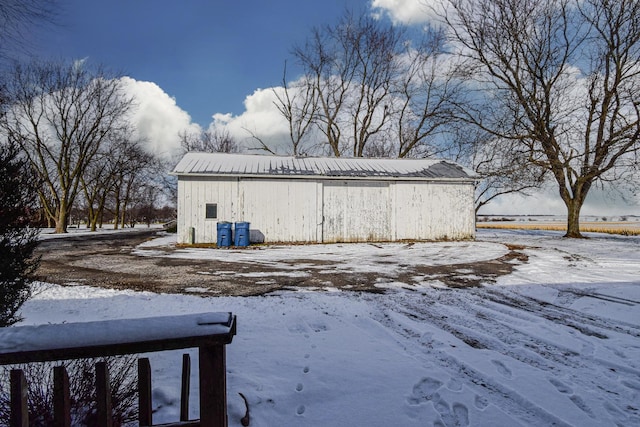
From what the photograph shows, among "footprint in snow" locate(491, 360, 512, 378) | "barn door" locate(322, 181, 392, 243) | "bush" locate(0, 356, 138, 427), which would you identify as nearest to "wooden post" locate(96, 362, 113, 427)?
"bush" locate(0, 356, 138, 427)

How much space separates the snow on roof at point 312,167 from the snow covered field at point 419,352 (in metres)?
9.21

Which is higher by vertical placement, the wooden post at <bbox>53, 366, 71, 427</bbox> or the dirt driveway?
the wooden post at <bbox>53, 366, 71, 427</bbox>

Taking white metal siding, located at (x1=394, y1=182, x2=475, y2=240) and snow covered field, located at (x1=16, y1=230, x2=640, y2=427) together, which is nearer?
snow covered field, located at (x1=16, y1=230, x2=640, y2=427)

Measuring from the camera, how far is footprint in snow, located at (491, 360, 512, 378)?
2936 millimetres

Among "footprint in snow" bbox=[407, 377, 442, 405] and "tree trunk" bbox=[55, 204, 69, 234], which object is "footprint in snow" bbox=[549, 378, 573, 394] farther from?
"tree trunk" bbox=[55, 204, 69, 234]

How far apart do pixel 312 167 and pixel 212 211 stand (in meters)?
5.33

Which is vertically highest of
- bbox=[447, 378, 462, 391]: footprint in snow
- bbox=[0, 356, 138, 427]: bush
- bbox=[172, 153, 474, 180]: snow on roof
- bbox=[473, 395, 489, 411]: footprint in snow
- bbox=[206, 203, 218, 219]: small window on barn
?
bbox=[172, 153, 474, 180]: snow on roof

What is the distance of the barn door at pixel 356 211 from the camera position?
49.2 ft

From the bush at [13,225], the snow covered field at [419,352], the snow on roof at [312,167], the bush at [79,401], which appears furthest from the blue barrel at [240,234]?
the bush at [79,401]

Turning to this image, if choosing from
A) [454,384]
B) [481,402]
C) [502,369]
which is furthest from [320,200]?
[481,402]

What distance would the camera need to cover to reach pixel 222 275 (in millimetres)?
7508

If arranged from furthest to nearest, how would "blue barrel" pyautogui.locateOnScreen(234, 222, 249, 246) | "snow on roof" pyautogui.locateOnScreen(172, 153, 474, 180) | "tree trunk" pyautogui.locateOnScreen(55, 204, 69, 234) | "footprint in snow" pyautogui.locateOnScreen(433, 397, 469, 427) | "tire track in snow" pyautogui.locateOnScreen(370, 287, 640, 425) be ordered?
"tree trunk" pyautogui.locateOnScreen(55, 204, 69, 234), "snow on roof" pyautogui.locateOnScreen(172, 153, 474, 180), "blue barrel" pyautogui.locateOnScreen(234, 222, 249, 246), "tire track in snow" pyautogui.locateOnScreen(370, 287, 640, 425), "footprint in snow" pyautogui.locateOnScreen(433, 397, 469, 427)

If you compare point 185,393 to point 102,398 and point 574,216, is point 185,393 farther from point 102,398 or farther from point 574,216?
point 574,216

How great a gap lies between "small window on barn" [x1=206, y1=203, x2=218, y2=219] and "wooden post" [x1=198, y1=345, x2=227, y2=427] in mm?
13322
